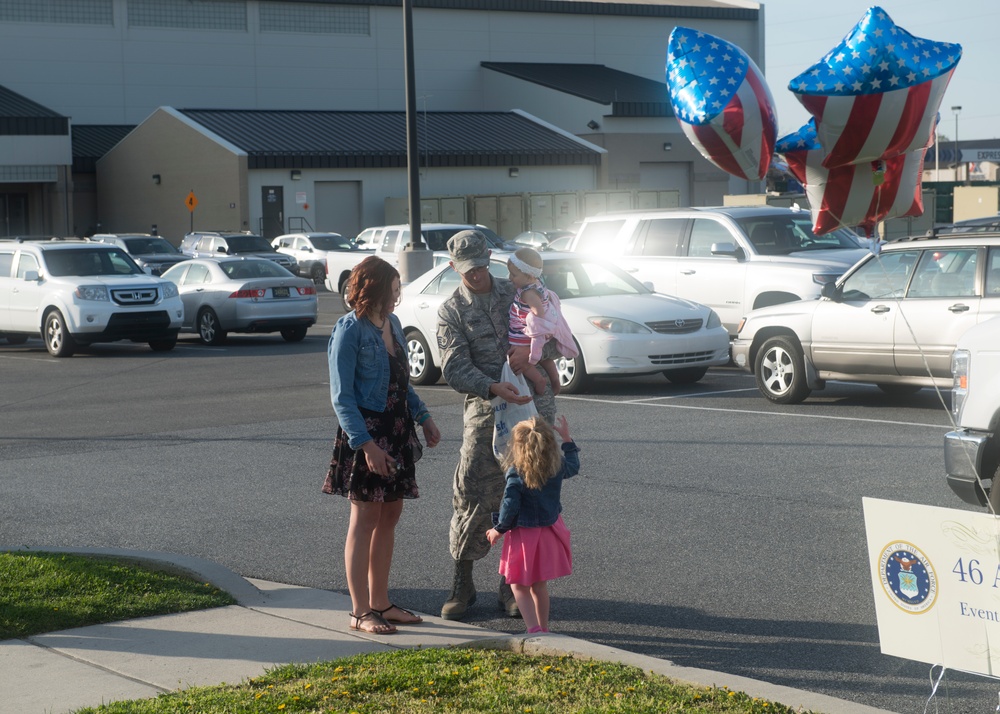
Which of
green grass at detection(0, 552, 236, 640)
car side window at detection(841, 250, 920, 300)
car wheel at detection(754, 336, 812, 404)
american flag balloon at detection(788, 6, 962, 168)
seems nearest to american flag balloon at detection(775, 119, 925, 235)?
american flag balloon at detection(788, 6, 962, 168)

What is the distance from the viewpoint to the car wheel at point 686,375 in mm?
15264

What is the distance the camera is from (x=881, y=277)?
42.3 feet

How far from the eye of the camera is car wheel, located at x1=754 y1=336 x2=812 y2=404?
528 inches

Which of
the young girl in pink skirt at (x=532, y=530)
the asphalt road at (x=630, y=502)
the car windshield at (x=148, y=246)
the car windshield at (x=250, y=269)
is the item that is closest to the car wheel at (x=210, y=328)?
the car windshield at (x=250, y=269)

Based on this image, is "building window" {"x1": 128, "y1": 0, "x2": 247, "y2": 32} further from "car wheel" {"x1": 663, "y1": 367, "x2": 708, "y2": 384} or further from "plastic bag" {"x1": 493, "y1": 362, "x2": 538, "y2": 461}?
"plastic bag" {"x1": 493, "y1": 362, "x2": 538, "y2": 461}

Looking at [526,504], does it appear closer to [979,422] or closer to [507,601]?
[507,601]

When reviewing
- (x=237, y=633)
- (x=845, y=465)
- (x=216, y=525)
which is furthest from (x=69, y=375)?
(x=237, y=633)

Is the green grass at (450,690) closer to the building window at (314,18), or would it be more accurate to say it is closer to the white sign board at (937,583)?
the white sign board at (937,583)

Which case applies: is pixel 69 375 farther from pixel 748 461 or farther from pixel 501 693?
pixel 501 693

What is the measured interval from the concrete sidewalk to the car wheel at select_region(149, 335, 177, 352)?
1519 centimetres

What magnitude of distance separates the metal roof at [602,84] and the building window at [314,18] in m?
6.72

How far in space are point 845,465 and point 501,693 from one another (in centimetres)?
574

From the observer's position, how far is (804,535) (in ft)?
26.1

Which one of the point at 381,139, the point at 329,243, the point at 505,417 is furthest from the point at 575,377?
the point at 381,139
